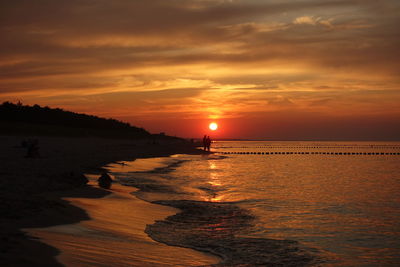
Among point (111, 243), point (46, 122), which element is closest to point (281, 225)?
point (111, 243)

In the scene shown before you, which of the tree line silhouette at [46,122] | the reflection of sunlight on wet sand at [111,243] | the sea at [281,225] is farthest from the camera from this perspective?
the tree line silhouette at [46,122]

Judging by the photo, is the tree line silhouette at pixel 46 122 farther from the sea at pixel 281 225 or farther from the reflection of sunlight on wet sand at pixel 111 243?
the reflection of sunlight on wet sand at pixel 111 243

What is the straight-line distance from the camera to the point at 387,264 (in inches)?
367

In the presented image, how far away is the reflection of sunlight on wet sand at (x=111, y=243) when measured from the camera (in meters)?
7.89

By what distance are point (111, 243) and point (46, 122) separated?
88883 millimetres

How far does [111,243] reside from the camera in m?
9.24

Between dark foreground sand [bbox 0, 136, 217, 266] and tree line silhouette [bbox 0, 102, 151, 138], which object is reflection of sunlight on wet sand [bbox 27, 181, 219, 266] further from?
tree line silhouette [bbox 0, 102, 151, 138]

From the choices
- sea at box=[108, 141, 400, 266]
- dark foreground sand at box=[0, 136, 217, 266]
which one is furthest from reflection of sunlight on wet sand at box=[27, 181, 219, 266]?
sea at box=[108, 141, 400, 266]

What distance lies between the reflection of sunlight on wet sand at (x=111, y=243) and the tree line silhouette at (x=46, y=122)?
58.3 m

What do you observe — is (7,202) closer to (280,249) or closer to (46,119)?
(280,249)

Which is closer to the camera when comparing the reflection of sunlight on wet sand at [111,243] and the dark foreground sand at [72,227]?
the dark foreground sand at [72,227]

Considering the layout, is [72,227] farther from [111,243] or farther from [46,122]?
[46,122]

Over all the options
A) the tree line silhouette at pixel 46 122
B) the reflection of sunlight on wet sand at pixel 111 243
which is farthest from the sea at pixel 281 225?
the tree line silhouette at pixel 46 122

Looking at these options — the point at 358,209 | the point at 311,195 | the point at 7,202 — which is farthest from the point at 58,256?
the point at 311,195
